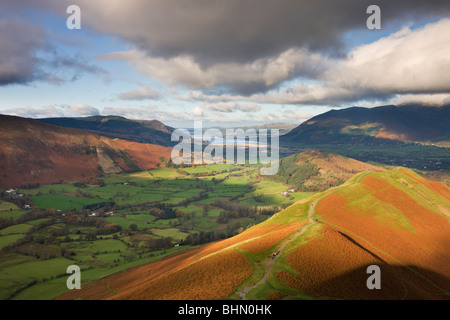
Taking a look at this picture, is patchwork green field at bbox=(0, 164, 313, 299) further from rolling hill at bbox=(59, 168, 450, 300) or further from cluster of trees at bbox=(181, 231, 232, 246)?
rolling hill at bbox=(59, 168, 450, 300)

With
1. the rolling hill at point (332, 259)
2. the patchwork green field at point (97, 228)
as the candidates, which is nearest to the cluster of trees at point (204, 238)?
the patchwork green field at point (97, 228)

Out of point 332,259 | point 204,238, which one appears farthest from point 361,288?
point 204,238

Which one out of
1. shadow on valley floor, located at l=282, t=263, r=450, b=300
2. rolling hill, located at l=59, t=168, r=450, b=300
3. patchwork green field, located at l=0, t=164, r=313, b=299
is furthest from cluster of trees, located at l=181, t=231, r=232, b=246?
shadow on valley floor, located at l=282, t=263, r=450, b=300

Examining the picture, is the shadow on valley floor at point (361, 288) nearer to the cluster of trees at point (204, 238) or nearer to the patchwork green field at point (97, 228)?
the patchwork green field at point (97, 228)
